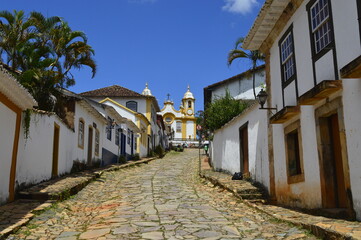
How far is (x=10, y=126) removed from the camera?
9141mm

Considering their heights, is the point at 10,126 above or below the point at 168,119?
below

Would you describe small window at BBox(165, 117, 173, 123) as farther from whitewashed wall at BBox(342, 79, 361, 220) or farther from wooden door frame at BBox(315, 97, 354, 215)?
whitewashed wall at BBox(342, 79, 361, 220)

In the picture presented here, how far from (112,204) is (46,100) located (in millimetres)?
6427

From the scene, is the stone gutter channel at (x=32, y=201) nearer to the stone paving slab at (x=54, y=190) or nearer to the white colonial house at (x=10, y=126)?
the stone paving slab at (x=54, y=190)

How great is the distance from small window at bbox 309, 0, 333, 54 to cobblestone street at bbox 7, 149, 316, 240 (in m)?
3.60

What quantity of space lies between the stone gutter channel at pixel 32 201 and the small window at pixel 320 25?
6.65 metres

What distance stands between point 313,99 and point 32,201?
6.92 meters

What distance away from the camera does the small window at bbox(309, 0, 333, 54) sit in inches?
289

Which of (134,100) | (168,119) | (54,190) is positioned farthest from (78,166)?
(168,119)

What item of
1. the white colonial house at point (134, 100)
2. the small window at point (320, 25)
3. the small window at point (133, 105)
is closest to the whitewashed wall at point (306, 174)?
the small window at point (320, 25)

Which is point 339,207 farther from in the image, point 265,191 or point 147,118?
point 147,118

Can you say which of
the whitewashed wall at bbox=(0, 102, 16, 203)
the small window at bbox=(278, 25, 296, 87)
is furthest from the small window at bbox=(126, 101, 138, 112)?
the small window at bbox=(278, 25, 296, 87)

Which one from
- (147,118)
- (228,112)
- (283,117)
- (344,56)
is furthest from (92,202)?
(147,118)

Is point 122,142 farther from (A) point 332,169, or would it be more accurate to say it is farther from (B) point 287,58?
(A) point 332,169
